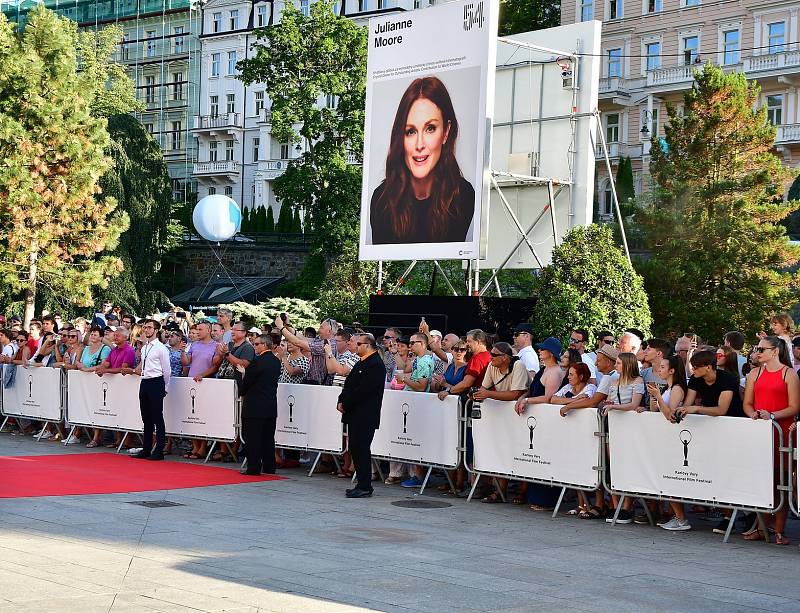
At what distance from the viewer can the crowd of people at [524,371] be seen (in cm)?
1215

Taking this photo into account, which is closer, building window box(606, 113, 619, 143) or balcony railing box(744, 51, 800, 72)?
balcony railing box(744, 51, 800, 72)

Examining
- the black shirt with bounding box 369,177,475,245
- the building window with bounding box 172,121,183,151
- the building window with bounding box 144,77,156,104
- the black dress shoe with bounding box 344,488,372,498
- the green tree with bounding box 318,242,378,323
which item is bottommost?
the black dress shoe with bounding box 344,488,372,498

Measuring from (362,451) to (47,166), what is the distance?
29.0 meters

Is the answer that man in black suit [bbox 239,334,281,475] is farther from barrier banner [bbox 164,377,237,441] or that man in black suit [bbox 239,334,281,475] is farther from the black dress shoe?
the black dress shoe

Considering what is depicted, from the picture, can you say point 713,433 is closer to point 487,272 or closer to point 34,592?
point 34,592

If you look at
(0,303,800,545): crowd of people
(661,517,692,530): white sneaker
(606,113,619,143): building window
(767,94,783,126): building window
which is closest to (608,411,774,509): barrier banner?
(0,303,800,545): crowd of people

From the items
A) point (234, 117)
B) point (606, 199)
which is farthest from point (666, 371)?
point (234, 117)

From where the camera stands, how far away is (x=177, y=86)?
9175 centimetres

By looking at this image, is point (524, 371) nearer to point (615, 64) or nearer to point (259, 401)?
point (259, 401)

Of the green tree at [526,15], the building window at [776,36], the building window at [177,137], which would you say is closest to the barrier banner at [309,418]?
the building window at [776,36]

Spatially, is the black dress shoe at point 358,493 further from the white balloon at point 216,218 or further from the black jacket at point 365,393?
the white balloon at point 216,218

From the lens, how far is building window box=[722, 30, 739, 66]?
58.7 m

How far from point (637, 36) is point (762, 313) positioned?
31004 mm

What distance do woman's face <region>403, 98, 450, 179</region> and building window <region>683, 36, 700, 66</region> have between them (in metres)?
39.2
